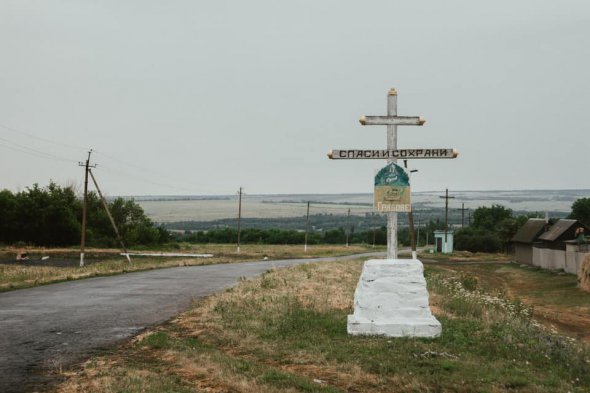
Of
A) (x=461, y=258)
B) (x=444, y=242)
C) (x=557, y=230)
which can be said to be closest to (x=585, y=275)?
A: (x=557, y=230)

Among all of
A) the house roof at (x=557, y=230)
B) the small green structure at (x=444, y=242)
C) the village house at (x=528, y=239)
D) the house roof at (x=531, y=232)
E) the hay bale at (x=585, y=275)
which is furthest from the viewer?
the small green structure at (x=444, y=242)

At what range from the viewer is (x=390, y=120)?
42.4 ft

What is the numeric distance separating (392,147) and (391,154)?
18 cm

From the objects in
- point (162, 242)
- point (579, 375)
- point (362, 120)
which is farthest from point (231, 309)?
point (162, 242)

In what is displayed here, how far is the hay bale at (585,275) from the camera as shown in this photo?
33.3m

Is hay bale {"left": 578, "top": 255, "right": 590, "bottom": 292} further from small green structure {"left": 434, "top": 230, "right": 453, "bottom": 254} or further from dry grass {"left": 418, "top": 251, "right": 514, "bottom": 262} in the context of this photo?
small green structure {"left": 434, "top": 230, "right": 453, "bottom": 254}

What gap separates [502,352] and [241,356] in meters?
4.41

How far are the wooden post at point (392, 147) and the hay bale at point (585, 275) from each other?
975 inches

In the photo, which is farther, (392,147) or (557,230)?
(557,230)

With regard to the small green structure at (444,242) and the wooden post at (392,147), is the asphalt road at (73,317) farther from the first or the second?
the small green structure at (444,242)

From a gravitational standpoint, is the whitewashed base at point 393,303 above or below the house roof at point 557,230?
below

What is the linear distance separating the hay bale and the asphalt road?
2024cm

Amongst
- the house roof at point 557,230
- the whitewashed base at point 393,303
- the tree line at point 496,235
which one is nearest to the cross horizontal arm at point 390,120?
the whitewashed base at point 393,303

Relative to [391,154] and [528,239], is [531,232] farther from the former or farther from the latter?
[391,154]
